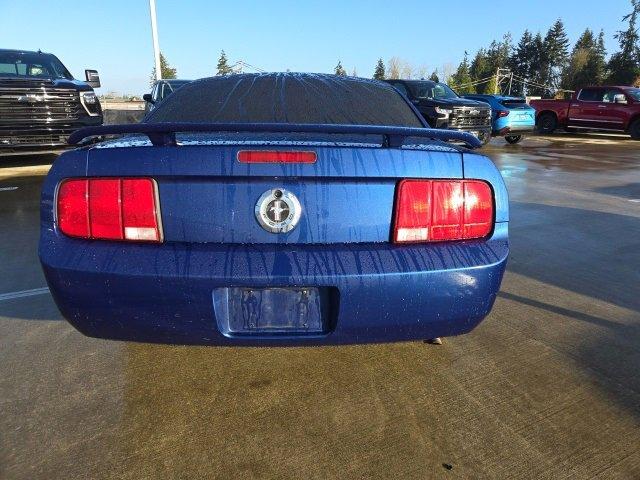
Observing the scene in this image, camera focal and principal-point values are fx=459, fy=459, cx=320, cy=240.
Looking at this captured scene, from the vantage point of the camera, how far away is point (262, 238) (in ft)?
5.42

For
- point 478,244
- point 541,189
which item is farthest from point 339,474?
point 541,189

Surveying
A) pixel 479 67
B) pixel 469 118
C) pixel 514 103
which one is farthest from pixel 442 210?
pixel 479 67

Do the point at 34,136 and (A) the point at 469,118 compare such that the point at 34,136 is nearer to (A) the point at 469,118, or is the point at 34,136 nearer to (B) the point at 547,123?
(A) the point at 469,118

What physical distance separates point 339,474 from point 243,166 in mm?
1133

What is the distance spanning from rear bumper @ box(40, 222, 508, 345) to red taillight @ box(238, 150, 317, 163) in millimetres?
309

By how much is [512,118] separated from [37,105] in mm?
12238

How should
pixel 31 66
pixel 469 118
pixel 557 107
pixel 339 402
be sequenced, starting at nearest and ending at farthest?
1. pixel 339 402
2. pixel 31 66
3. pixel 469 118
4. pixel 557 107

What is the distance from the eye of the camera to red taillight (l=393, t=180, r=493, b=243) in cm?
173

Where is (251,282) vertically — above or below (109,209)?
below

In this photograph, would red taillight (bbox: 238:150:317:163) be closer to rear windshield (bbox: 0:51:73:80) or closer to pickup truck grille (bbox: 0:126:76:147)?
pickup truck grille (bbox: 0:126:76:147)

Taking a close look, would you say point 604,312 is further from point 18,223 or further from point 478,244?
point 18,223

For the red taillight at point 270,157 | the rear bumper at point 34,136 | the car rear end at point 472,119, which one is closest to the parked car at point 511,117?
the car rear end at point 472,119

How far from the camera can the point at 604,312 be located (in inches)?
113

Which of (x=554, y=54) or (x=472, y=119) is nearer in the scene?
(x=472, y=119)
